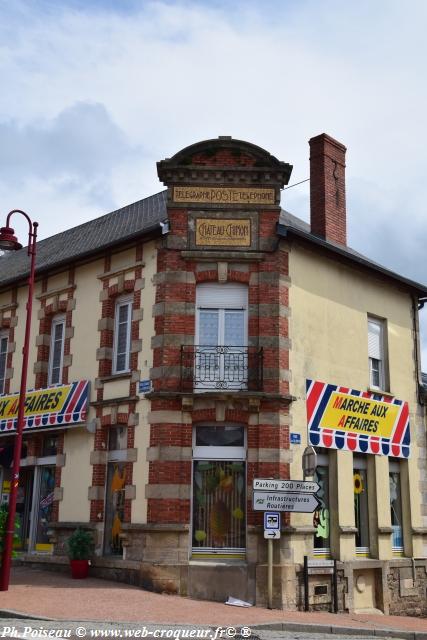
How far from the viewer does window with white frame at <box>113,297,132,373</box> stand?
1593 centimetres

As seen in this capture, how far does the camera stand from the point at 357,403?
643 inches

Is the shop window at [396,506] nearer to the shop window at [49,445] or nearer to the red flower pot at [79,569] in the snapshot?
the red flower pot at [79,569]

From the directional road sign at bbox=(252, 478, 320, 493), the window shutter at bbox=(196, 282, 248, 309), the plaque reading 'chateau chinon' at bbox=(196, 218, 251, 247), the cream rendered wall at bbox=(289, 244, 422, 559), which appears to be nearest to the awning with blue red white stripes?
the window shutter at bbox=(196, 282, 248, 309)

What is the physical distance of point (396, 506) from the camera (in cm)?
1695

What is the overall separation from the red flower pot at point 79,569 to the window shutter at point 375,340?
7.96 meters

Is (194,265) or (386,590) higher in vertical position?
(194,265)

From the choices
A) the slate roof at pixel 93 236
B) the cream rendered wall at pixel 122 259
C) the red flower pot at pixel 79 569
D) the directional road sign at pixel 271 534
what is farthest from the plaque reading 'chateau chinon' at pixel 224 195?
the red flower pot at pixel 79 569

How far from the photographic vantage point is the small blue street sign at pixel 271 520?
13094 millimetres

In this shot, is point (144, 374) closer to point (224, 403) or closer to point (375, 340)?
point (224, 403)

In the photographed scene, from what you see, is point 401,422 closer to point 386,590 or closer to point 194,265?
point 386,590

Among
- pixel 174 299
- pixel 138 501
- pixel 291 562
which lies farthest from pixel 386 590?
pixel 174 299

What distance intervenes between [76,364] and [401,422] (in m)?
7.79

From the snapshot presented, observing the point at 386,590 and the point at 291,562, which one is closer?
the point at 291,562

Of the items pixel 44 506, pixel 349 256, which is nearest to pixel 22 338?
pixel 44 506
